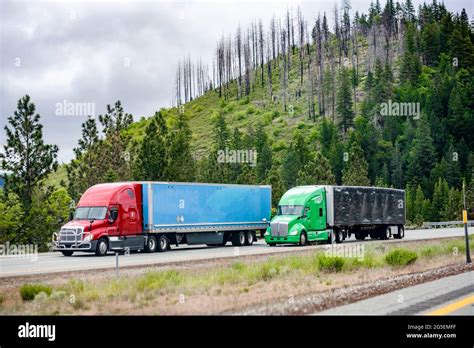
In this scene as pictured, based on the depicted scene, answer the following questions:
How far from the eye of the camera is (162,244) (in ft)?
117

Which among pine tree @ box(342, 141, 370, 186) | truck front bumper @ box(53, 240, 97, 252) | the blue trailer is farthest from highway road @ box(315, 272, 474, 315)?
pine tree @ box(342, 141, 370, 186)

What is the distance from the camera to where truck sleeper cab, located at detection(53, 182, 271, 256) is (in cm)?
3269

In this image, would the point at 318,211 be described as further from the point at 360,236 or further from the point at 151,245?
the point at 151,245

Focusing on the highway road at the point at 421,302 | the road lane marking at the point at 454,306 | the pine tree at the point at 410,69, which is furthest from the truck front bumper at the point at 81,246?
the pine tree at the point at 410,69

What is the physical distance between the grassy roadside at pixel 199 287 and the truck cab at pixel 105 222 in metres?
12.0

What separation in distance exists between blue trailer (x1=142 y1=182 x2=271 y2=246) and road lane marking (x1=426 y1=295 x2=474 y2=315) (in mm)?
23019

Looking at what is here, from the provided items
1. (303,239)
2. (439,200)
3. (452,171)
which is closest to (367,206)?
(303,239)

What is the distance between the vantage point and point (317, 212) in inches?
1561

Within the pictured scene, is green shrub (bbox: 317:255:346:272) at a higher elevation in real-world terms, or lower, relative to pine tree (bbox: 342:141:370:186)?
lower

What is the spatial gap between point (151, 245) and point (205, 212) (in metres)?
3.97

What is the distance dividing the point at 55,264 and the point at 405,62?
450 ft

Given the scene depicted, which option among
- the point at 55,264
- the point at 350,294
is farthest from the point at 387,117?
the point at 350,294

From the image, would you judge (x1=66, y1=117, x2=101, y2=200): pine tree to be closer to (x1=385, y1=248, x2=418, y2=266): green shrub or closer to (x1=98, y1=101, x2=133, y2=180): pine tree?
(x1=98, y1=101, x2=133, y2=180): pine tree
